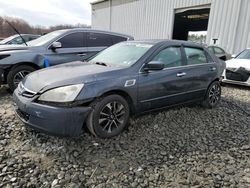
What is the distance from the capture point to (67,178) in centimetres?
260

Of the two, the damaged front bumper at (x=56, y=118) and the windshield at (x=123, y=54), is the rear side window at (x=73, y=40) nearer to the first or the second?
the windshield at (x=123, y=54)

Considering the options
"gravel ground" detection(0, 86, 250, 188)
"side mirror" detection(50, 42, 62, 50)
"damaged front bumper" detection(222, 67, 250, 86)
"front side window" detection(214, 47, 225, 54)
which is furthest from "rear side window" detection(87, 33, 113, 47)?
"front side window" detection(214, 47, 225, 54)

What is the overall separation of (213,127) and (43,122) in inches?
113

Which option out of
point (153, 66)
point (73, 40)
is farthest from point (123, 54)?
point (73, 40)

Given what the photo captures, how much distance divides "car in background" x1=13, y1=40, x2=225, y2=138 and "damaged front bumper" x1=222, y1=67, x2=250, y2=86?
299cm

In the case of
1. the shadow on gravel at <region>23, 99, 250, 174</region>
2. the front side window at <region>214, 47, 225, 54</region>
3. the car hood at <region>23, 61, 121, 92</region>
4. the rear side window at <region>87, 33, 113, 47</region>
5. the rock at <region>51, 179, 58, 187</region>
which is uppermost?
the rear side window at <region>87, 33, 113, 47</region>

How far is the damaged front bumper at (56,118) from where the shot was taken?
2889 mm

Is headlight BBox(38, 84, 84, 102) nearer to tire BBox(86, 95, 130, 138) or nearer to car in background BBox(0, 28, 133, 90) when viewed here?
tire BBox(86, 95, 130, 138)

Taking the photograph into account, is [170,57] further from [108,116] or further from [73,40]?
[73,40]

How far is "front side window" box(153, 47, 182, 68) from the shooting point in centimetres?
405

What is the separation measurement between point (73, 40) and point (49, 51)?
74 centimetres

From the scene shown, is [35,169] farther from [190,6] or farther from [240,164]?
[190,6]

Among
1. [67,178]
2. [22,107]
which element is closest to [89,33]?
[22,107]

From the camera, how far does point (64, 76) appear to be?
128 inches
